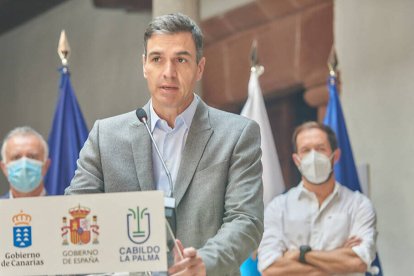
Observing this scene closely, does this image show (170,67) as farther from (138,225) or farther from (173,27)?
(138,225)

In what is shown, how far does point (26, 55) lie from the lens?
10.8 metres

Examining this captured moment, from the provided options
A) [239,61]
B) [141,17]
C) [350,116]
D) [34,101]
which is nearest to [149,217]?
[350,116]

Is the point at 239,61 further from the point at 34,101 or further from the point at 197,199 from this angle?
the point at 197,199

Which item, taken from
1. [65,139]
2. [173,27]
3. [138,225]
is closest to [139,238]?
[138,225]

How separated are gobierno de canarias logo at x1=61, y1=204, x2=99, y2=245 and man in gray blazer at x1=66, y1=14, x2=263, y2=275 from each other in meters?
0.37

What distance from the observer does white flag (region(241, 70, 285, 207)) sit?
6.66 meters

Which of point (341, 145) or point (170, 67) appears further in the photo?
point (341, 145)

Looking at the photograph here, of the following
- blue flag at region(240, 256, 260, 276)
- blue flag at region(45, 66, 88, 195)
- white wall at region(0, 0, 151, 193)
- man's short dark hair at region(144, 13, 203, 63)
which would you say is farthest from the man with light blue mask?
man's short dark hair at region(144, 13, 203, 63)

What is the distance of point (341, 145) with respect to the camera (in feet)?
21.7

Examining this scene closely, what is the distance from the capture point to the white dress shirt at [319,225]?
573 centimetres

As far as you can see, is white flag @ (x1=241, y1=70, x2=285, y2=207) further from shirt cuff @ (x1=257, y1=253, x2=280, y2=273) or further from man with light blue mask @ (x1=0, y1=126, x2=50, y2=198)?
man with light blue mask @ (x1=0, y1=126, x2=50, y2=198)

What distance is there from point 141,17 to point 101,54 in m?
0.67

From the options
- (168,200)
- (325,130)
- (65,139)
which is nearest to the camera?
(168,200)

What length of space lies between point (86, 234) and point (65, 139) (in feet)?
14.2
